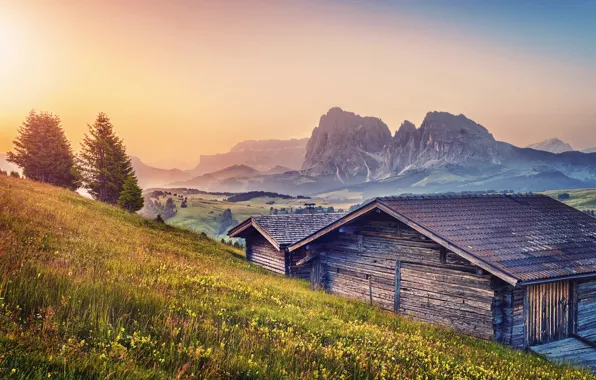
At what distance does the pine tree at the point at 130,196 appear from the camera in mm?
48125

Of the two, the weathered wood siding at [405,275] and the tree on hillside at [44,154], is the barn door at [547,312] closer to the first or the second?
the weathered wood siding at [405,275]

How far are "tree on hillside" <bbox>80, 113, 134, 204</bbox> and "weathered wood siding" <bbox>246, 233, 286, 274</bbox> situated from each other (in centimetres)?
2634

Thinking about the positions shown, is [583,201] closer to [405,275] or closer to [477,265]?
[405,275]

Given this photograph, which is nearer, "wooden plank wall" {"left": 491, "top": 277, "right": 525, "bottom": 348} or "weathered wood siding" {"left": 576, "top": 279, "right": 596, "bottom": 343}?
"wooden plank wall" {"left": 491, "top": 277, "right": 525, "bottom": 348}

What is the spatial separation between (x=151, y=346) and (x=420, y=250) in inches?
515

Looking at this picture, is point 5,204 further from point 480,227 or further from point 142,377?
point 480,227

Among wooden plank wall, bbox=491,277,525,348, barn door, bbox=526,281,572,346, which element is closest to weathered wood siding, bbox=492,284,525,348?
wooden plank wall, bbox=491,277,525,348

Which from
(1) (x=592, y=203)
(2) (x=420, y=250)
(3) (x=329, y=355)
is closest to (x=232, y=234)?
(2) (x=420, y=250)

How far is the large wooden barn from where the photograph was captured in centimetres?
1374

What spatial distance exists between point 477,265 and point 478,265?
0.13 metres

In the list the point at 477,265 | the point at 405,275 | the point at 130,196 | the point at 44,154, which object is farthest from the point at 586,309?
the point at 44,154

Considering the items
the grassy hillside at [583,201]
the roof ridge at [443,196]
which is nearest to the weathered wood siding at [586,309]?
the roof ridge at [443,196]

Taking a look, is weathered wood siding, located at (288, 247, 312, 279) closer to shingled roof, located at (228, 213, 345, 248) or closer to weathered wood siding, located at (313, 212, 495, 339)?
shingled roof, located at (228, 213, 345, 248)

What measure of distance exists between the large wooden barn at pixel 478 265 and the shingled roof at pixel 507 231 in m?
0.05
